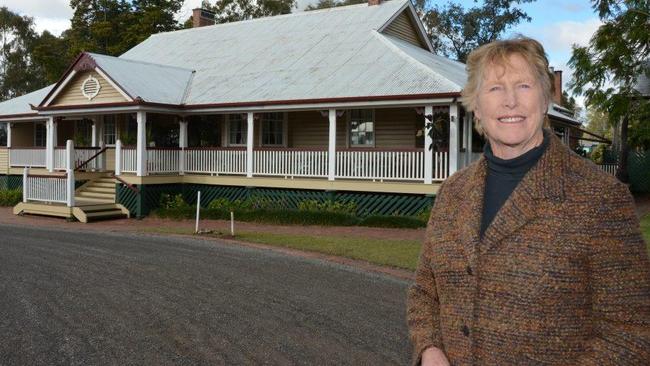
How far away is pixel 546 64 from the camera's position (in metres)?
2.30

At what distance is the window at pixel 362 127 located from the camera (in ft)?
66.6

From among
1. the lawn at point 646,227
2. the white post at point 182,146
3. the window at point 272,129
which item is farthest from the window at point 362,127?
the lawn at point 646,227

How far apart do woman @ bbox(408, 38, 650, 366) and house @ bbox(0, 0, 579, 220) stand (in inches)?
561

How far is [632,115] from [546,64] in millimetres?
23911

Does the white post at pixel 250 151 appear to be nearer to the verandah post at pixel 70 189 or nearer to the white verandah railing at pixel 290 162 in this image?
the white verandah railing at pixel 290 162

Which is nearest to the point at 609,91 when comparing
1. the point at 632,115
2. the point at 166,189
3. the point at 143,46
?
the point at 632,115

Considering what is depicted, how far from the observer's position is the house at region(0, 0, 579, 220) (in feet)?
57.2

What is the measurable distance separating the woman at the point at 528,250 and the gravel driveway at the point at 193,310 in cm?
355

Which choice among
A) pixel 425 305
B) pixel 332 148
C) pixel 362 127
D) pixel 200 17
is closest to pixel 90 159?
pixel 332 148

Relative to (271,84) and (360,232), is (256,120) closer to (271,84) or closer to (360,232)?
(271,84)

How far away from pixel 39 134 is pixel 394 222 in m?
19.3

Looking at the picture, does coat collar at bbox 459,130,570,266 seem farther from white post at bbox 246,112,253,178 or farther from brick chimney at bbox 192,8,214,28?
brick chimney at bbox 192,8,214,28

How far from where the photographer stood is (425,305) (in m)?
2.52

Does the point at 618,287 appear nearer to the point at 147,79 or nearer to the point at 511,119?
the point at 511,119
